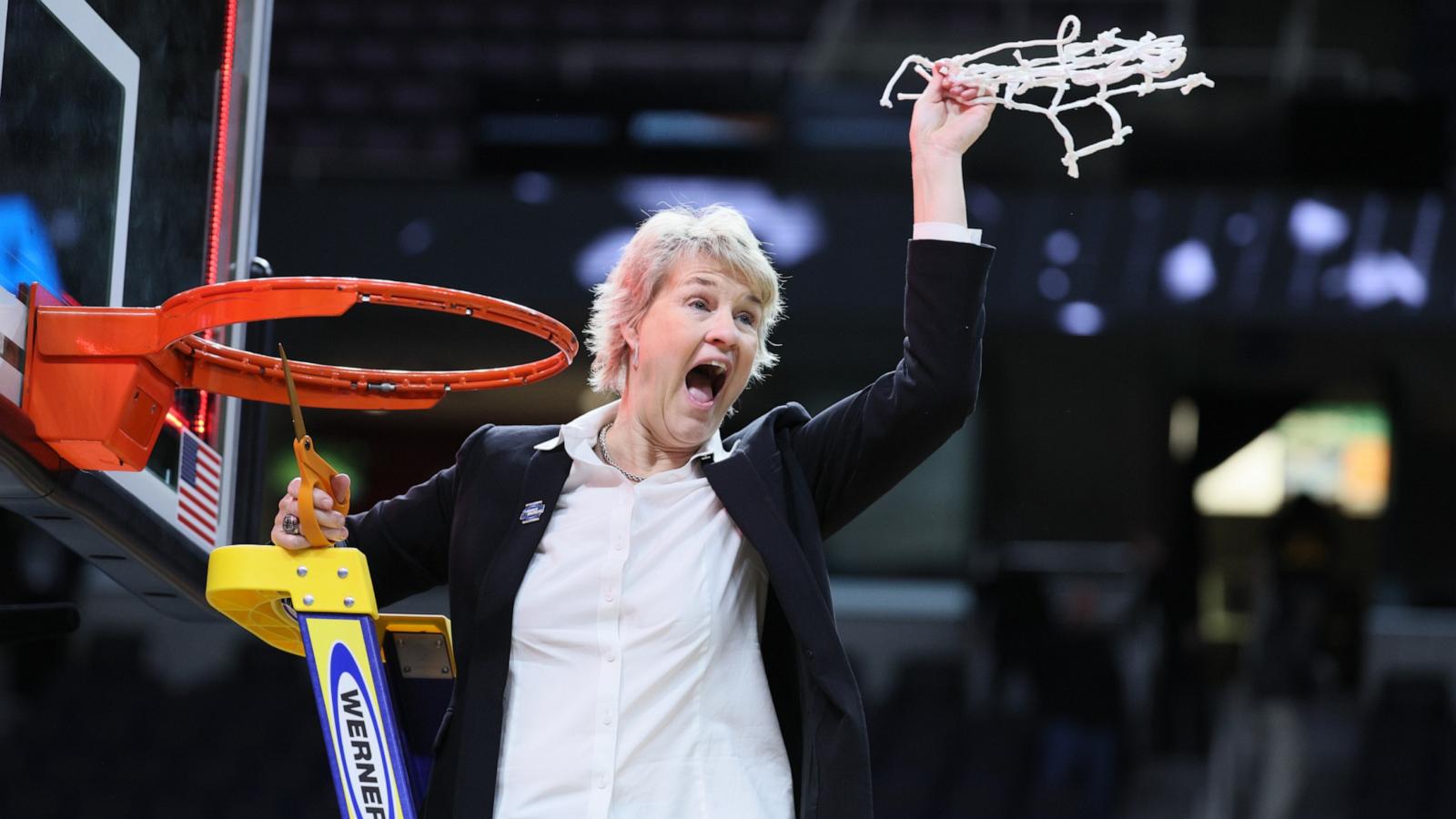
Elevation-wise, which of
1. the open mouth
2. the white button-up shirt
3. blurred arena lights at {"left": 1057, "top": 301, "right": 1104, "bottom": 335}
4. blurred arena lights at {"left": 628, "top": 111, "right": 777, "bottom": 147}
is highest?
blurred arena lights at {"left": 628, "top": 111, "right": 777, "bottom": 147}

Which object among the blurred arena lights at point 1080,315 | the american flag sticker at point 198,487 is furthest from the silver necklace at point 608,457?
the blurred arena lights at point 1080,315

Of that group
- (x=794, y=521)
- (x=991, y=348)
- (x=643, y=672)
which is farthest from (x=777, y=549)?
(x=991, y=348)

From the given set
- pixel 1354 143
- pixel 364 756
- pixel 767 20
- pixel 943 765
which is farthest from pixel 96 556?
pixel 767 20

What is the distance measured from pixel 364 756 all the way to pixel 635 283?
0.61 meters

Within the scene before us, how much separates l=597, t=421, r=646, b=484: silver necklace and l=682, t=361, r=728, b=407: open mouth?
115 millimetres

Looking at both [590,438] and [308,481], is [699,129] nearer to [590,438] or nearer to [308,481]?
[590,438]

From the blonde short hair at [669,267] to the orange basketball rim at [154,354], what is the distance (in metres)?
0.08

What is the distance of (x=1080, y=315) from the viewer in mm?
8359

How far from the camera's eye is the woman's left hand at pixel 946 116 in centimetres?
196

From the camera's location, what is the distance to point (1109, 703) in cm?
804

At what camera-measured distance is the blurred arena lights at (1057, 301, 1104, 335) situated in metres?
8.33

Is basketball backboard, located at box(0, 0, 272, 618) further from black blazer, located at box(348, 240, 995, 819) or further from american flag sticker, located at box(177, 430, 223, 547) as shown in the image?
black blazer, located at box(348, 240, 995, 819)

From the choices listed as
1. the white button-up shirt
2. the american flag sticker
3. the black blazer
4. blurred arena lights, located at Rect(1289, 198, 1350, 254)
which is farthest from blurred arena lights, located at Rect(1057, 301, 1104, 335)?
the white button-up shirt

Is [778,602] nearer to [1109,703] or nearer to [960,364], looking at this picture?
[960,364]
